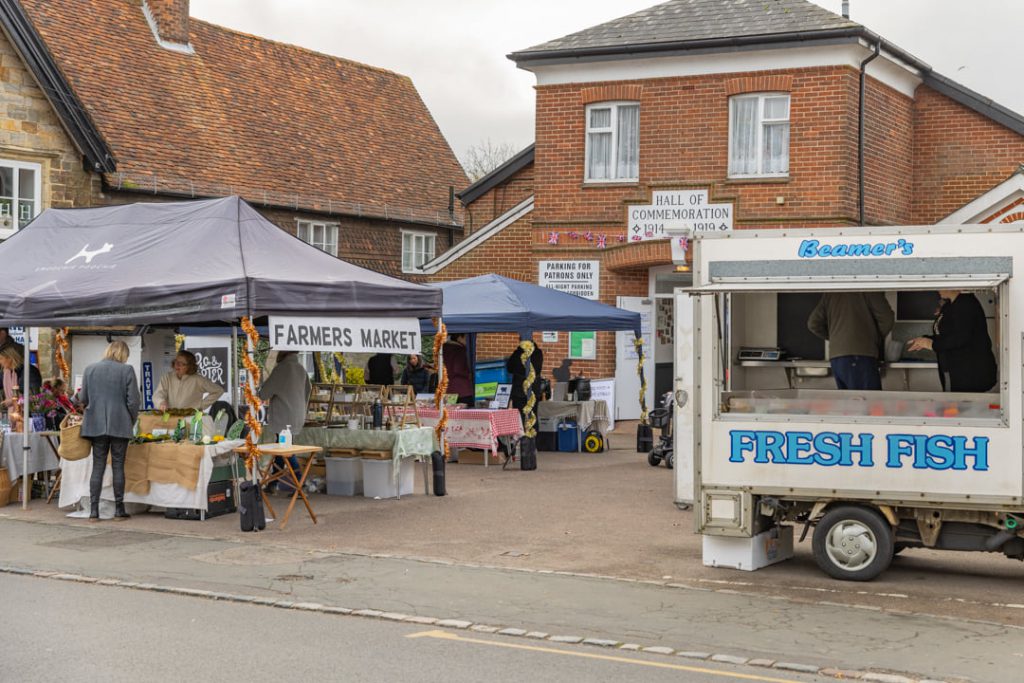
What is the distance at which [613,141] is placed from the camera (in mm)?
25328

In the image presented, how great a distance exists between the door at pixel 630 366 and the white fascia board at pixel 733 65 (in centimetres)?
417

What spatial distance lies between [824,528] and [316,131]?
26.9 metres

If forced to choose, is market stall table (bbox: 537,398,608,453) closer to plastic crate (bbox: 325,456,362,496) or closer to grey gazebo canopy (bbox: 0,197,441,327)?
plastic crate (bbox: 325,456,362,496)

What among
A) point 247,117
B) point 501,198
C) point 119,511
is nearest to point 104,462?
point 119,511

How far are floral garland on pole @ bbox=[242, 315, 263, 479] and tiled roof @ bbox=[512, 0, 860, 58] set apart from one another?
13.2 metres

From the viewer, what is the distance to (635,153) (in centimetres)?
2522

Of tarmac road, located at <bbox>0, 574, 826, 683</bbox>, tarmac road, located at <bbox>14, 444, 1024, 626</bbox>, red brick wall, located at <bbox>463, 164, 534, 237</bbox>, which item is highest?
red brick wall, located at <bbox>463, 164, 534, 237</bbox>

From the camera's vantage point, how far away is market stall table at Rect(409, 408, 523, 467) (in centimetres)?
1894

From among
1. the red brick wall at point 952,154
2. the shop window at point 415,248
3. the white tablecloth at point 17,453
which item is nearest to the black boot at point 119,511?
the white tablecloth at point 17,453

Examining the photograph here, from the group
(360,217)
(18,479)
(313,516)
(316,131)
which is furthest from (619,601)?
(316,131)

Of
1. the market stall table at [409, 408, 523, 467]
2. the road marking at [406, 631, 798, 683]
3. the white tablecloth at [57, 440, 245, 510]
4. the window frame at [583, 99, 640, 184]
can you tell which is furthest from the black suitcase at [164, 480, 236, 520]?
the window frame at [583, 99, 640, 184]

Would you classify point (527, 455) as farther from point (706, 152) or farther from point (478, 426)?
point (706, 152)

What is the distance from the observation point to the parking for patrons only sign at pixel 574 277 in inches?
1009

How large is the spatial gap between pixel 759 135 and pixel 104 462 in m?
14.1
